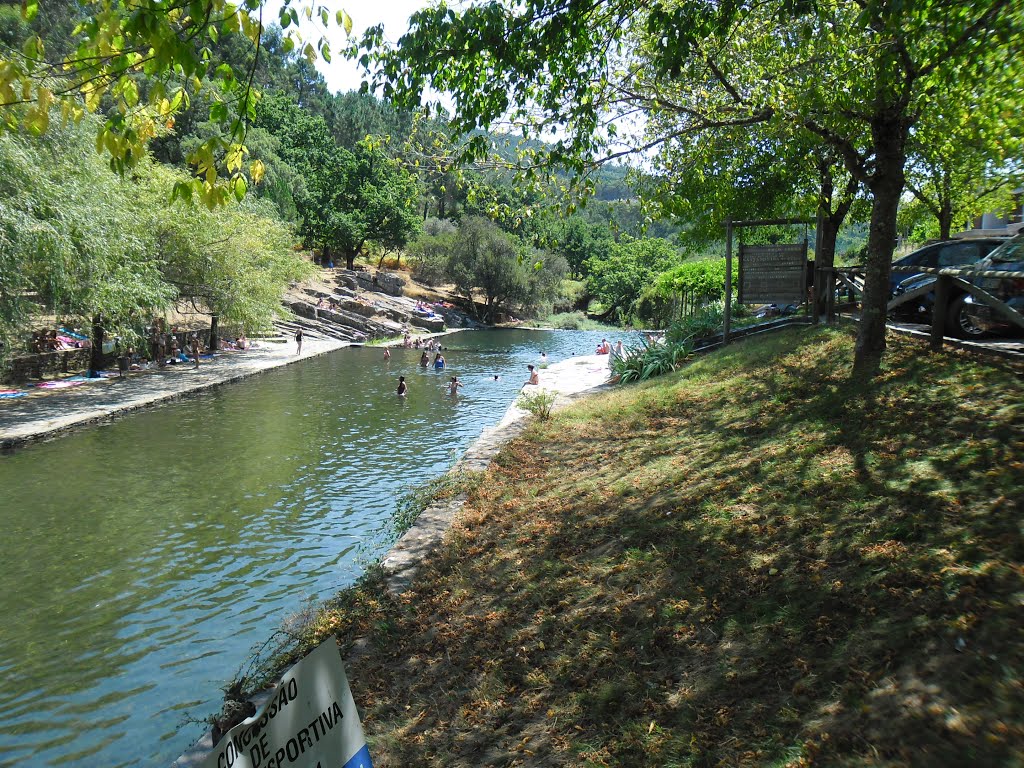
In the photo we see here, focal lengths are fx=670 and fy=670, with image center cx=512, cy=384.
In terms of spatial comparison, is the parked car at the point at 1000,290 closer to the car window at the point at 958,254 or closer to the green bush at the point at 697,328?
the car window at the point at 958,254

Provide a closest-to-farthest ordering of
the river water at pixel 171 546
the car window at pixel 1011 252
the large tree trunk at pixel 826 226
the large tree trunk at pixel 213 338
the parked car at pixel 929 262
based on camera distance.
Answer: the river water at pixel 171 546 → the car window at pixel 1011 252 → the parked car at pixel 929 262 → the large tree trunk at pixel 826 226 → the large tree trunk at pixel 213 338

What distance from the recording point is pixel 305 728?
8.93 ft

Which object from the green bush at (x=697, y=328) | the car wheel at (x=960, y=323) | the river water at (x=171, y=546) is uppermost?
the car wheel at (x=960, y=323)

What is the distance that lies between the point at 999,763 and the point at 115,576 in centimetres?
1041

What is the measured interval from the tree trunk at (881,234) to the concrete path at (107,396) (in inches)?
728

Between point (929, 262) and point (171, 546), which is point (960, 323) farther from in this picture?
point (171, 546)

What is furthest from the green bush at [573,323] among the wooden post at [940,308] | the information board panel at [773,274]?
the wooden post at [940,308]

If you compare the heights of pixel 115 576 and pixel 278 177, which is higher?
pixel 278 177

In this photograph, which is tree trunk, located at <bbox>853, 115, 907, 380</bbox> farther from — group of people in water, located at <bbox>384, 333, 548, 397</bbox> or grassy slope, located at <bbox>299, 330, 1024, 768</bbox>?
group of people in water, located at <bbox>384, 333, 548, 397</bbox>

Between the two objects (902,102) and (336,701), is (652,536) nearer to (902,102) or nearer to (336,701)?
(336,701)

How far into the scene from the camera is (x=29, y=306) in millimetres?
16953

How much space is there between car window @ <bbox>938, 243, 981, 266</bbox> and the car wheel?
169 inches

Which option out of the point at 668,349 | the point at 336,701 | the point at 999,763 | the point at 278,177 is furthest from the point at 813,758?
the point at 278,177

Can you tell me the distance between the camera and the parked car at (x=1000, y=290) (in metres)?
9.01
